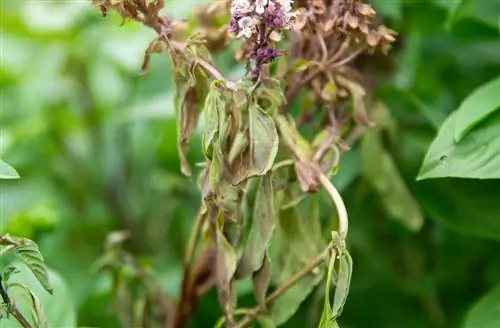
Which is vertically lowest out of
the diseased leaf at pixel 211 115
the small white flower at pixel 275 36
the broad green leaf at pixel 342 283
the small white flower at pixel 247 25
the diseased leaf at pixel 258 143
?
the broad green leaf at pixel 342 283

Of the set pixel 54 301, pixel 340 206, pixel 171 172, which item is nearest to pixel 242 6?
pixel 340 206

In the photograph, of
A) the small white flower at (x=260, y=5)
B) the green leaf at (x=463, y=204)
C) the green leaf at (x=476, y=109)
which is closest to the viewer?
the small white flower at (x=260, y=5)

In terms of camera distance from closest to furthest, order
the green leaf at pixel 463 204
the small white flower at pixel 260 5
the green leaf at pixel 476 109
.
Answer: the small white flower at pixel 260 5
the green leaf at pixel 476 109
the green leaf at pixel 463 204

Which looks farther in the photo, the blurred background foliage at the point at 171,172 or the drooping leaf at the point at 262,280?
the blurred background foliage at the point at 171,172

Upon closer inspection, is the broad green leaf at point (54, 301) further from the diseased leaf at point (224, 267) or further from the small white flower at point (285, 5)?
the small white flower at point (285, 5)

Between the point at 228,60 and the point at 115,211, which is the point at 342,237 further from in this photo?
the point at 115,211

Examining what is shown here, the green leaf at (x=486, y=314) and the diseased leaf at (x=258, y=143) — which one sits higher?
the diseased leaf at (x=258, y=143)

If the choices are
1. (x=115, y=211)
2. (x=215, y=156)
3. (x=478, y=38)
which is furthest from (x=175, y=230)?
(x=215, y=156)

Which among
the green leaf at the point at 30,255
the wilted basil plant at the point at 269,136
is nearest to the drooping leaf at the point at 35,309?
the green leaf at the point at 30,255

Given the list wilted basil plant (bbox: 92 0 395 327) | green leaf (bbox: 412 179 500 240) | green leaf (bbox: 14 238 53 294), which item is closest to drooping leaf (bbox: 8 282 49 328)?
green leaf (bbox: 14 238 53 294)

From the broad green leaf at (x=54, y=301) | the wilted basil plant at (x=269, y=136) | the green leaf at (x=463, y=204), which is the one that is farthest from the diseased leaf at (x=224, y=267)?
the green leaf at (x=463, y=204)
